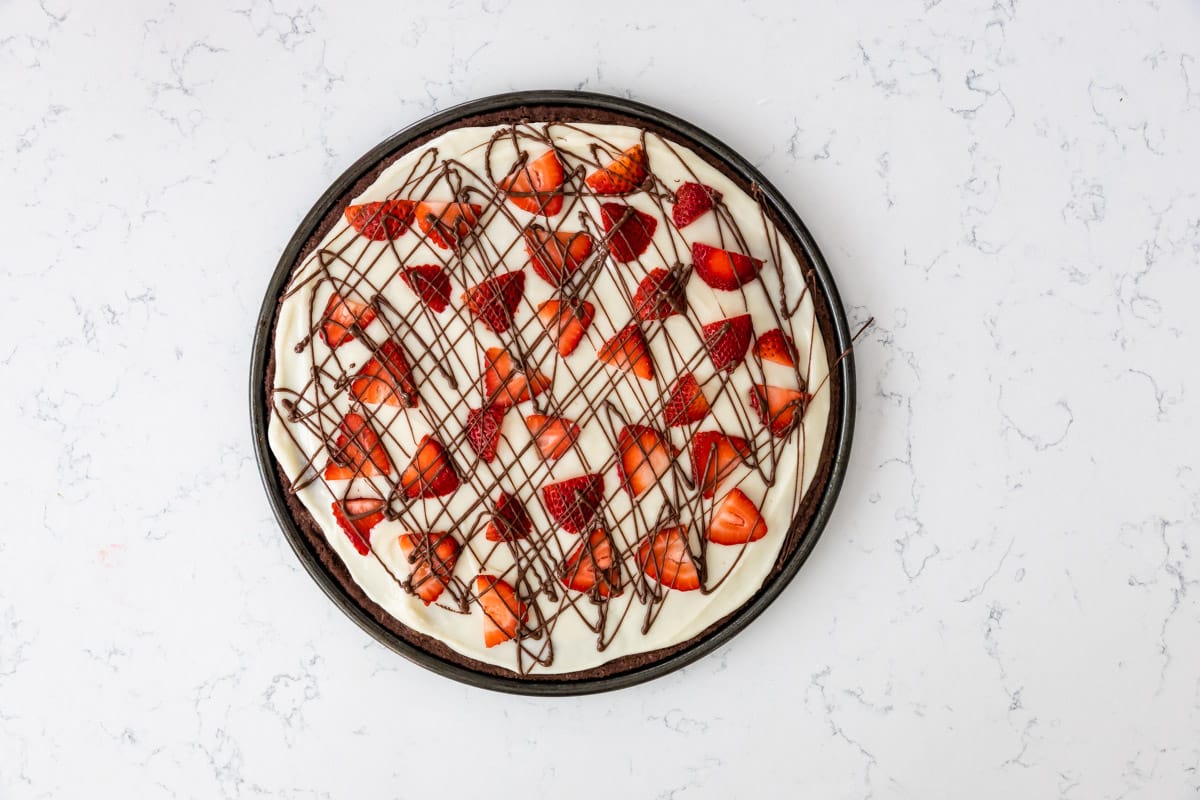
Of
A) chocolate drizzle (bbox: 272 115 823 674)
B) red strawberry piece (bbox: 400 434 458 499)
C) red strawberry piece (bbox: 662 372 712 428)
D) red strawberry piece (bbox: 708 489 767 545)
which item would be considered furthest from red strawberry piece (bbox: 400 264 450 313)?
red strawberry piece (bbox: 708 489 767 545)

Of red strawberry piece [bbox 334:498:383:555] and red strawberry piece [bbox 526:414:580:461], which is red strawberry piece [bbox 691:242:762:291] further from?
red strawberry piece [bbox 334:498:383:555]

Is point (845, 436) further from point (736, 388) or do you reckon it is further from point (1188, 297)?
Result: point (1188, 297)

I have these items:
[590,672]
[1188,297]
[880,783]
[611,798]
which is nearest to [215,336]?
[590,672]

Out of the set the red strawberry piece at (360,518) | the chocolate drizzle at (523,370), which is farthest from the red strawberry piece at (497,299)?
the red strawberry piece at (360,518)

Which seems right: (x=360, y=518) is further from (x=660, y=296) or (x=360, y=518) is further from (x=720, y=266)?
(x=720, y=266)

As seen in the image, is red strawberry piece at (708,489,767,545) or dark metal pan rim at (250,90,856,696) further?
dark metal pan rim at (250,90,856,696)
